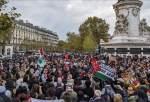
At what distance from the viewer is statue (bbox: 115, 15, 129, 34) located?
6856 cm

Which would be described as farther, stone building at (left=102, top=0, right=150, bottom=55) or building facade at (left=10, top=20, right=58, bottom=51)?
building facade at (left=10, top=20, right=58, bottom=51)

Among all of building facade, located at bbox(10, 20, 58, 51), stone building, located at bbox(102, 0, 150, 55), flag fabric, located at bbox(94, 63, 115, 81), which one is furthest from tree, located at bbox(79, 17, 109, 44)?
flag fabric, located at bbox(94, 63, 115, 81)

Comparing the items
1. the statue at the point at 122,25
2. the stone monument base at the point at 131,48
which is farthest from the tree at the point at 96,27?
the stone monument base at the point at 131,48

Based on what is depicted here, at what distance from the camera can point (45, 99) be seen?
538 inches

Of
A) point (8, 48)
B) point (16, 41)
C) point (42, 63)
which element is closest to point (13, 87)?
point (42, 63)

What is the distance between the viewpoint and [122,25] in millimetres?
69188

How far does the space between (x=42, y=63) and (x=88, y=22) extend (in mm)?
114369

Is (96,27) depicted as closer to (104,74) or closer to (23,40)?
(23,40)

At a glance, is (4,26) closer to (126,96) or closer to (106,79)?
(106,79)

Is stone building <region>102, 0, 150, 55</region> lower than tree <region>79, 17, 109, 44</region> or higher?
lower

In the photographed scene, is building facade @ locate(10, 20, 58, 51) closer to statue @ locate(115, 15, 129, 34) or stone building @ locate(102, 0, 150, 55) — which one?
statue @ locate(115, 15, 129, 34)

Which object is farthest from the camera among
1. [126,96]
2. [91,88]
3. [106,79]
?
[106,79]

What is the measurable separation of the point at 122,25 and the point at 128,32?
1.45 meters

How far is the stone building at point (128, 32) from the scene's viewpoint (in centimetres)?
6718
